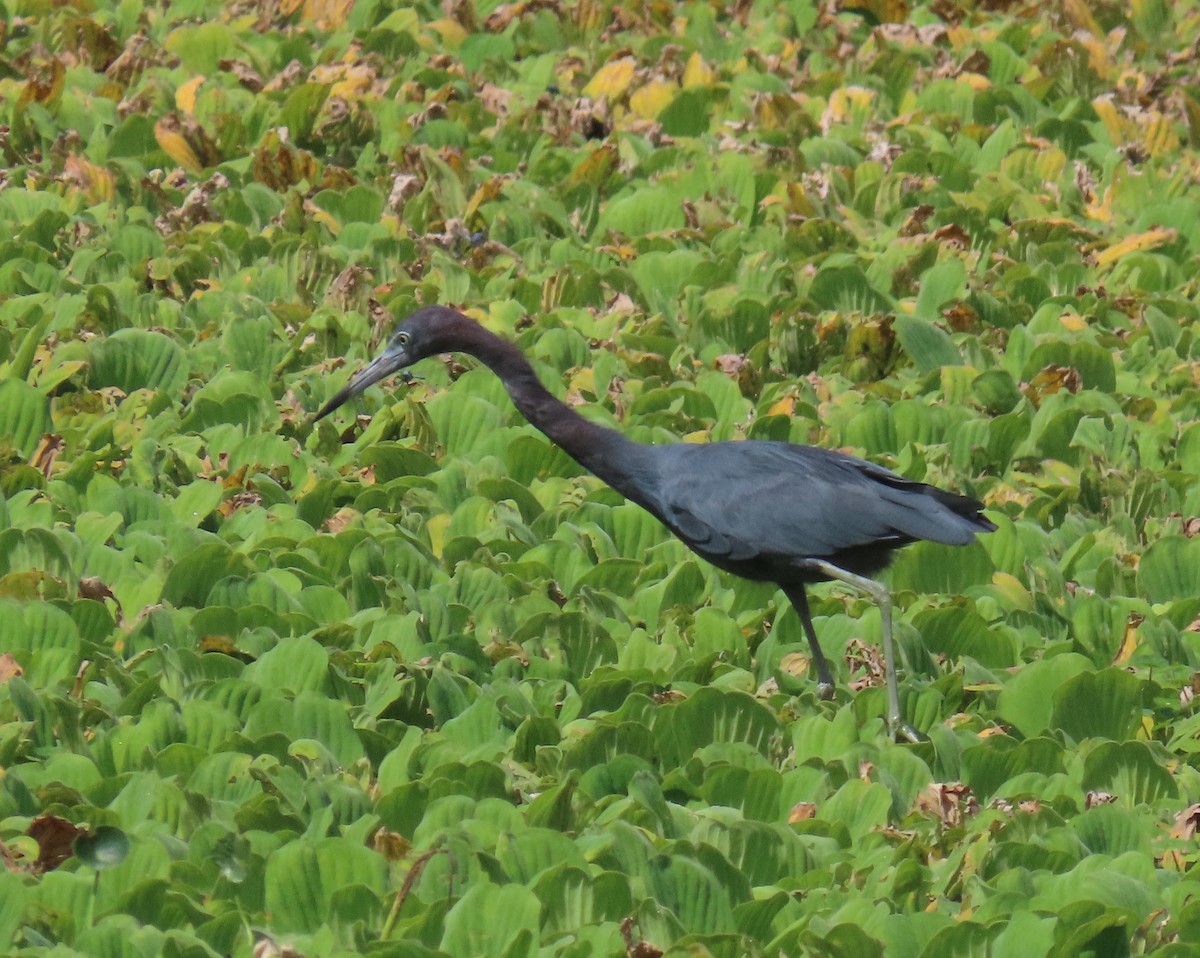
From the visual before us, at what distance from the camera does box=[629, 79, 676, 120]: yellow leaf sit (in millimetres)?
10219

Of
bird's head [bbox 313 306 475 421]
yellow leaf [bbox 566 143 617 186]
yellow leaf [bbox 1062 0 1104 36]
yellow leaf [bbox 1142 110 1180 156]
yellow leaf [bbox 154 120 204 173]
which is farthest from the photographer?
yellow leaf [bbox 1062 0 1104 36]

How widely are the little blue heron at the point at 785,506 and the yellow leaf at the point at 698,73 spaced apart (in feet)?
14.5

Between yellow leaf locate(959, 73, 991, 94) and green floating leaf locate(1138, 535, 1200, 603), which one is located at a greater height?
yellow leaf locate(959, 73, 991, 94)

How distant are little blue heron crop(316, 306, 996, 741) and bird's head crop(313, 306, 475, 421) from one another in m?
0.43

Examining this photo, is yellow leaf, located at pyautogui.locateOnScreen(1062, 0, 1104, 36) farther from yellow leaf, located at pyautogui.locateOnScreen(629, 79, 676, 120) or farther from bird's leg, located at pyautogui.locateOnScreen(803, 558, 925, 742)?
bird's leg, located at pyautogui.locateOnScreen(803, 558, 925, 742)

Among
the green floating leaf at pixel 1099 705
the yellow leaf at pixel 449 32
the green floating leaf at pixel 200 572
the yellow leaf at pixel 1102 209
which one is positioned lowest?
the green floating leaf at pixel 1099 705

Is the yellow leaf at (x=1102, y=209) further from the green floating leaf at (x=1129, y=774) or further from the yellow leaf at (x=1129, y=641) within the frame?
the green floating leaf at (x=1129, y=774)

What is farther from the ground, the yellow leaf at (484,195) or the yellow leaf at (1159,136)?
the yellow leaf at (1159,136)

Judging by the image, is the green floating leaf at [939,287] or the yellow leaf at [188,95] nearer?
the green floating leaf at [939,287]

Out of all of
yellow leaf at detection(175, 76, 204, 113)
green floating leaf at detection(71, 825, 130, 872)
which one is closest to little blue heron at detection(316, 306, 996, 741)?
green floating leaf at detection(71, 825, 130, 872)

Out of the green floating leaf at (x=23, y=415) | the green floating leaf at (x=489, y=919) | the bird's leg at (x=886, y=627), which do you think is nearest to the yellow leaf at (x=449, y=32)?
the green floating leaf at (x=23, y=415)

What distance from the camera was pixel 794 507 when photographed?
6.11 meters

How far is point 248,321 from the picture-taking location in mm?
7746

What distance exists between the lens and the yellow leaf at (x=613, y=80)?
10289 millimetres
